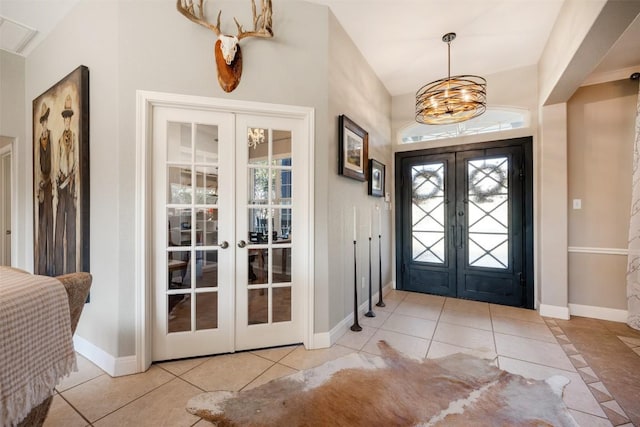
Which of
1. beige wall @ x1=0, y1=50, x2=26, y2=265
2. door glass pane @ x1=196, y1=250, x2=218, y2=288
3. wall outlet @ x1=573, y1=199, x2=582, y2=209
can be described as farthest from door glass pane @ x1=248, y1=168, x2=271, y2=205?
wall outlet @ x1=573, y1=199, x2=582, y2=209

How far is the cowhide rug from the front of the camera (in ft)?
4.89

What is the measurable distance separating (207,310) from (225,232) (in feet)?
2.14

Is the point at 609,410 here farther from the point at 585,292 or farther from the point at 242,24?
the point at 242,24

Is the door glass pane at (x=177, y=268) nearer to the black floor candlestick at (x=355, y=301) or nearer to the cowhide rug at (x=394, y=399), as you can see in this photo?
the cowhide rug at (x=394, y=399)

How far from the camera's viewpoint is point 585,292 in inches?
116

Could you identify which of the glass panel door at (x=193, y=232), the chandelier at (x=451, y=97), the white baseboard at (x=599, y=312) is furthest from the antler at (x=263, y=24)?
the white baseboard at (x=599, y=312)

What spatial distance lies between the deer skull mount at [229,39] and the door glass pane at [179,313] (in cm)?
169

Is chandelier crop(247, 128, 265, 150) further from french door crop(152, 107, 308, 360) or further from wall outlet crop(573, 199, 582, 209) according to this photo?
wall outlet crop(573, 199, 582, 209)

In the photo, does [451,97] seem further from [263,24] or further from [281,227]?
[281,227]

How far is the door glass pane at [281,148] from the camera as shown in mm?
2246

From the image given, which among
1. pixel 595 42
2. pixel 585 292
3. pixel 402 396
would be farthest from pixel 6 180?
pixel 585 292

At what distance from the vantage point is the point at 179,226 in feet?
6.77

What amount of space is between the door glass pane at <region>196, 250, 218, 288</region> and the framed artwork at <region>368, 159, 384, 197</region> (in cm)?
197

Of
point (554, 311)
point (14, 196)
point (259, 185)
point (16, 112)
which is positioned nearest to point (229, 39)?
point (259, 185)
